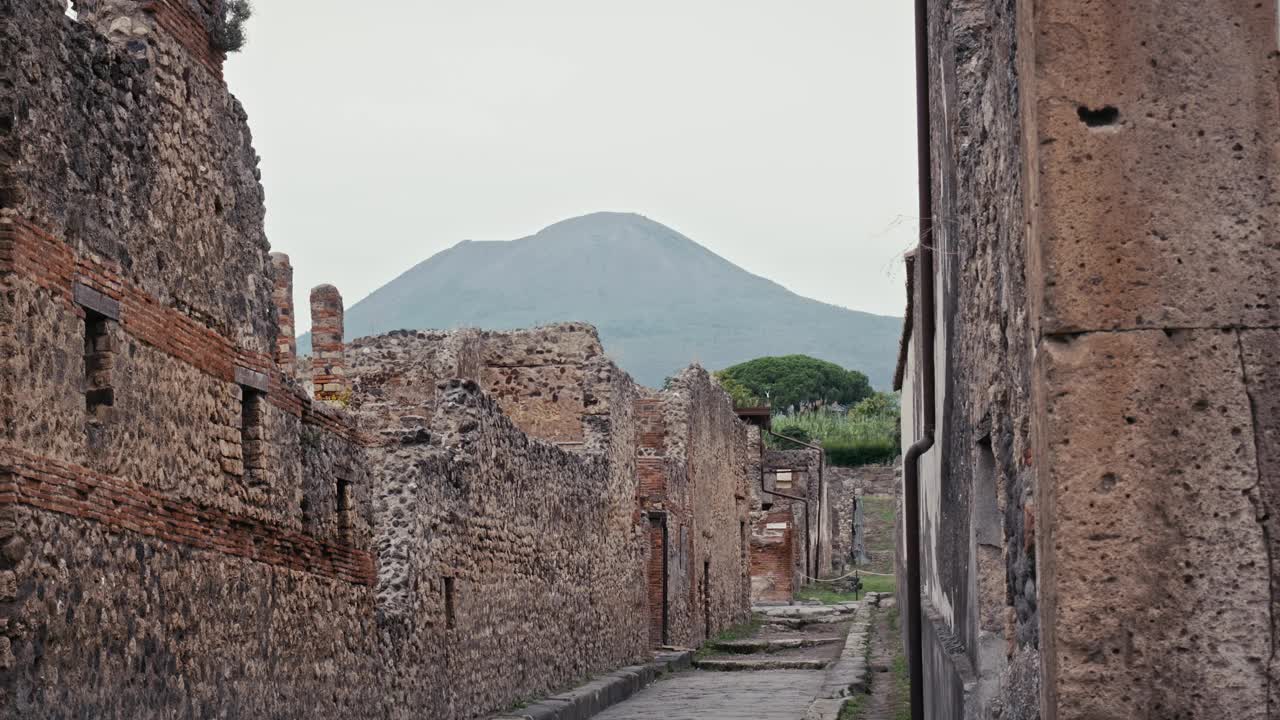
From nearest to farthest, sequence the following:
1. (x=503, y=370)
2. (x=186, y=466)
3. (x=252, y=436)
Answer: (x=186, y=466)
(x=252, y=436)
(x=503, y=370)

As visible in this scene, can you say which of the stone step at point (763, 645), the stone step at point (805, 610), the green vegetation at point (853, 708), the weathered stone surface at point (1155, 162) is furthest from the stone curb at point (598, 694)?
the weathered stone surface at point (1155, 162)

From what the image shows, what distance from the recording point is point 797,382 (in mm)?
107312

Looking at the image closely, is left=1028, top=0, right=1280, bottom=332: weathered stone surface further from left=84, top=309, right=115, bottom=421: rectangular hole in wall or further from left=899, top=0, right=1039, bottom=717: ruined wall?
left=84, top=309, right=115, bottom=421: rectangular hole in wall

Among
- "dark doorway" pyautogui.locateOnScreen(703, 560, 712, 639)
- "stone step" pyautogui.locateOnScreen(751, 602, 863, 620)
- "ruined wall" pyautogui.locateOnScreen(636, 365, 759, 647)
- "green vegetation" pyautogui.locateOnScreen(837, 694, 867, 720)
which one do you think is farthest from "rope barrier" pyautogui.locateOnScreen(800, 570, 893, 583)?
"green vegetation" pyautogui.locateOnScreen(837, 694, 867, 720)

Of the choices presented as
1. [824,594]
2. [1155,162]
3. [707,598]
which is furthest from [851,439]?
[1155,162]

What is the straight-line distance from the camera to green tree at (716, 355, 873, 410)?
107 metres

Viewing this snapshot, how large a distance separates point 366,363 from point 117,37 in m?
12.1

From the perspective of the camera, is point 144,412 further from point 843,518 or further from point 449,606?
point 843,518

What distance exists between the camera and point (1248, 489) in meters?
3.83

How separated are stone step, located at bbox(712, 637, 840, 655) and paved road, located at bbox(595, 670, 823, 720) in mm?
3064

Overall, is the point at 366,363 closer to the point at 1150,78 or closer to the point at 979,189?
the point at 979,189

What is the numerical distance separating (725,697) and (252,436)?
30.0 feet

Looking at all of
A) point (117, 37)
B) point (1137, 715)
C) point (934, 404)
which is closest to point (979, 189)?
point (1137, 715)

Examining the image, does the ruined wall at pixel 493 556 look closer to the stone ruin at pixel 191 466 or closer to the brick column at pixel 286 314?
the stone ruin at pixel 191 466
